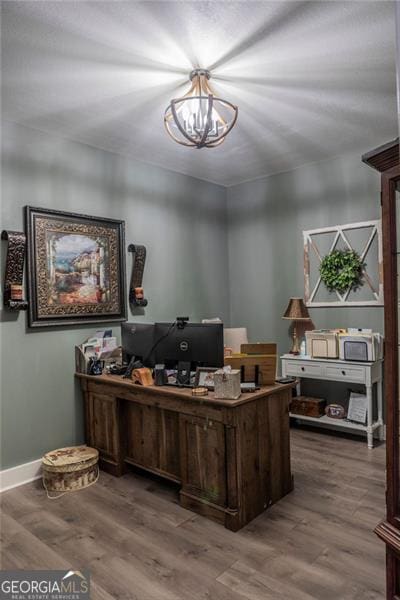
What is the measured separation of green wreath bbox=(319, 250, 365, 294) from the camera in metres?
4.01

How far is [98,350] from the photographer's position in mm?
3561

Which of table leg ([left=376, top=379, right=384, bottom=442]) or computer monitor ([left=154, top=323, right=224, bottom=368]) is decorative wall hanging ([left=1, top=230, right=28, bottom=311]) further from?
table leg ([left=376, top=379, right=384, bottom=442])

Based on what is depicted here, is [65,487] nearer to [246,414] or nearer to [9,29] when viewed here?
[246,414]

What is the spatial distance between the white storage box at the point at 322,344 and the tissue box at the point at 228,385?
180 cm

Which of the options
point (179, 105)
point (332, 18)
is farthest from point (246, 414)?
point (332, 18)

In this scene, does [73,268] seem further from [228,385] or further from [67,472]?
[228,385]

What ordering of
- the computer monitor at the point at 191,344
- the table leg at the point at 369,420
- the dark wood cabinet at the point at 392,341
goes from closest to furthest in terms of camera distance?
1. the dark wood cabinet at the point at 392,341
2. the computer monitor at the point at 191,344
3. the table leg at the point at 369,420

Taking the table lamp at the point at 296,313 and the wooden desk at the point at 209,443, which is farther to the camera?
the table lamp at the point at 296,313

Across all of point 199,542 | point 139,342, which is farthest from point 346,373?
point 199,542

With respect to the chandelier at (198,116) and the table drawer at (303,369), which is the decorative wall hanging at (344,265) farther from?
the chandelier at (198,116)

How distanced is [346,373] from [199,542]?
85.2 inches

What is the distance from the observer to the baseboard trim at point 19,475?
304cm

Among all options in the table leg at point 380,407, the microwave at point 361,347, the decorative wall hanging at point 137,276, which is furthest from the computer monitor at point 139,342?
the table leg at point 380,407

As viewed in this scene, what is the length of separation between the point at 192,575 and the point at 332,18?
9.77 ft
